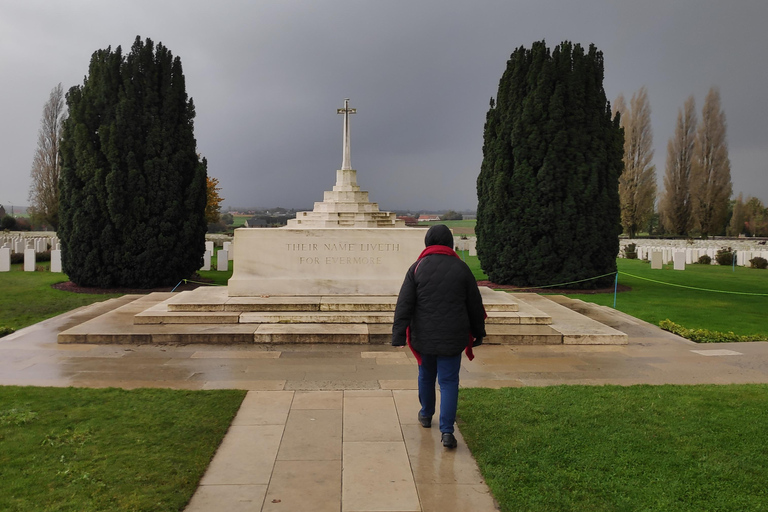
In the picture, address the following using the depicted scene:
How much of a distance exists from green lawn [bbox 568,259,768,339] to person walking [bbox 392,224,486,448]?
767cm

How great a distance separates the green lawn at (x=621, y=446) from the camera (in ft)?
11.6

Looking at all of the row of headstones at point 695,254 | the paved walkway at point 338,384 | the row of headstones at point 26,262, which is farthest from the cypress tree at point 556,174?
the row of headstones at point 26,262

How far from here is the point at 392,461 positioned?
4098 mm

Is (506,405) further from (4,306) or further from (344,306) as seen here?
(4,306)

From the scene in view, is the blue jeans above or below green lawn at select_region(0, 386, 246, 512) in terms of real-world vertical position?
above

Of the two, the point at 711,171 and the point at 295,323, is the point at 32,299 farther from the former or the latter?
the point at 711,171

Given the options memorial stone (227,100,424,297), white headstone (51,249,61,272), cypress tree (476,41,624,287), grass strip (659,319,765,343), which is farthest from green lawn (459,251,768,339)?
white headstone (51,249,61,272)

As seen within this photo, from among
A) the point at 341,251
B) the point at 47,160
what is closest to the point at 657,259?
the point at 341,251

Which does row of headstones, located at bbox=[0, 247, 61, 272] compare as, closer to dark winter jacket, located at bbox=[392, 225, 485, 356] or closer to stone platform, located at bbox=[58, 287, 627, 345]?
stone platform, located at bbox=[58, 287, 627, 345]

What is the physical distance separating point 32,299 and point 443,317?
480 inches

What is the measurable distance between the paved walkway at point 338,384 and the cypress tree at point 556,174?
5518 millimetres

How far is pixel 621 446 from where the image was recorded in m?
4.32

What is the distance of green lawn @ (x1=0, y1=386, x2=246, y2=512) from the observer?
3455 millimetres

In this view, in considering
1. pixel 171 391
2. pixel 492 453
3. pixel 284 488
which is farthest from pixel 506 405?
pixel 171 391
